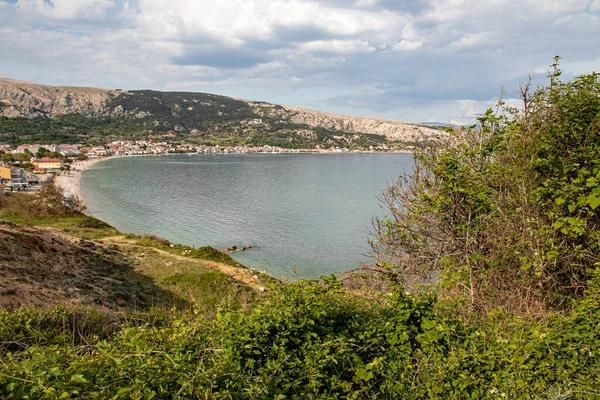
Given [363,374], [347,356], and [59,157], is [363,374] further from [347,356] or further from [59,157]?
[59,157]

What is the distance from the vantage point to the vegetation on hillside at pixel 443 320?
3787mm

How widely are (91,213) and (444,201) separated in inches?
2049

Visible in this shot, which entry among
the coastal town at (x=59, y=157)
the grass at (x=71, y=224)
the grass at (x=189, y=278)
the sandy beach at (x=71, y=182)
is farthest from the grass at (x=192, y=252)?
the coastal town at (x=59, y=157)

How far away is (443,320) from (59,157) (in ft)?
465

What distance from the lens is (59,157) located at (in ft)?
392

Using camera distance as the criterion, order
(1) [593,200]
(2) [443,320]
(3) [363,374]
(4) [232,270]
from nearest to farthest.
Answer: (3) [363,374], (2) [443,320], (1) [593,200], (4) [232,270]

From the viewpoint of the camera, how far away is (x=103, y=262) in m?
19.9

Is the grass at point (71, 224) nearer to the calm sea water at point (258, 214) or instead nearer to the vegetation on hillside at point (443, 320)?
the calm sea water at point (258, 214)

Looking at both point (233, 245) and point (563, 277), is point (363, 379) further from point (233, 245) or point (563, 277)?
point (233, 245)

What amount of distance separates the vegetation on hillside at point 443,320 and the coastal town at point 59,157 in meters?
65.1

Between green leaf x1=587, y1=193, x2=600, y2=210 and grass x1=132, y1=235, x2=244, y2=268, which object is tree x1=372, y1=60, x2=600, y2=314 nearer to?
Answer: green leaf x1=587, y1=193, x2=600, y2=210

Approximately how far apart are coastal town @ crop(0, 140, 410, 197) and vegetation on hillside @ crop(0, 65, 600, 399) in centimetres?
6508

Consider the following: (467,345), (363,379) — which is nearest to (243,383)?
(363,379)

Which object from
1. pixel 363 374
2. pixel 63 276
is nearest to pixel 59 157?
pixel 63 276
